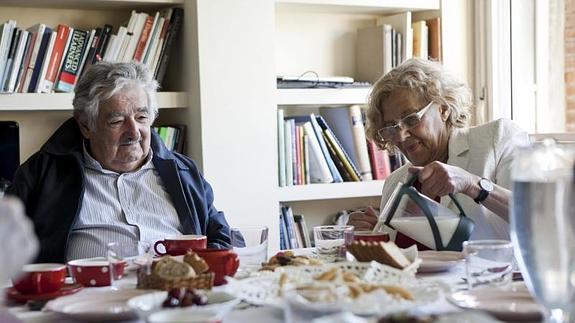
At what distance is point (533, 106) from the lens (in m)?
3.55

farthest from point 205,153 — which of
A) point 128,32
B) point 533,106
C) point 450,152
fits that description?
point 533,106

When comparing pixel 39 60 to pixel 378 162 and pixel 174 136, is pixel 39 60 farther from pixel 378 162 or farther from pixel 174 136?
pixel 378 162

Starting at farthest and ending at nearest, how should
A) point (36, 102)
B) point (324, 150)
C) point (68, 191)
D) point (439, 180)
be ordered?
point (324, 150)
point (36, 102)
point (68, 191)
point (439, 180)

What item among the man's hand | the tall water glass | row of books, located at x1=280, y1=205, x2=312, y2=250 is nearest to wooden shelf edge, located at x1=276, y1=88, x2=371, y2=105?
row of books, located at x1=280, y1=205, x2=312, y2=250

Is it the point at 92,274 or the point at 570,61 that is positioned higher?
the point at 570,61

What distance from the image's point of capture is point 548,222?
112 centimetres

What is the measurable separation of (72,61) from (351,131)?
1.11m

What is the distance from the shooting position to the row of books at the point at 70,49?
2.82m

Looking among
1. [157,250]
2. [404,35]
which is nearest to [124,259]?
[157,250]

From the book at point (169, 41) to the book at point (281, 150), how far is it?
0.46 meters

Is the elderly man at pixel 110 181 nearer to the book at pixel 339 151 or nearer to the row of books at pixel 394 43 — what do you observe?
the book at pixel 339 151

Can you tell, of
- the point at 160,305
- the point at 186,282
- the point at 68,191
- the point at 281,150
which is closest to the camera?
the point at 160,305

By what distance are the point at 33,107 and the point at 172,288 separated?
1643 millimetres

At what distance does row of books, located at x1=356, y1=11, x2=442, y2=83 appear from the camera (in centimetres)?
338
